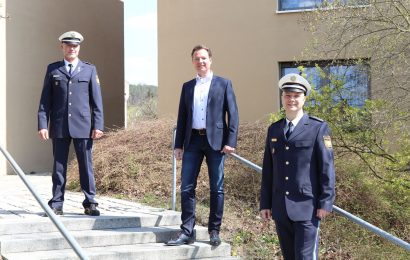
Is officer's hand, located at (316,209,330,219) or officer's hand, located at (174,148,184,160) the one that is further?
officer's hand, located at (174,148,184,160)

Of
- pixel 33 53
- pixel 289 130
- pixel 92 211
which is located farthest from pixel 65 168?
pixel 33 53

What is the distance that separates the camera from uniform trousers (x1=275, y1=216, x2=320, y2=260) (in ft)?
12.4

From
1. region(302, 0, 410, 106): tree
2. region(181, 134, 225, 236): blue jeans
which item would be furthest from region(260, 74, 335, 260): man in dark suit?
region(302, 0, 410, 106): tree

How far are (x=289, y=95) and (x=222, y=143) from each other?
55.4 inches

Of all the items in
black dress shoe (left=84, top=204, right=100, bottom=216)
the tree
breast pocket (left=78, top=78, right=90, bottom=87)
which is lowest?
black dress shoe (left=84, top=204, right=100, bottom=216)

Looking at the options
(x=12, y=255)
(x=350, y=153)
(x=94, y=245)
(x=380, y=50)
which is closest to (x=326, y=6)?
(x=380, y=50)

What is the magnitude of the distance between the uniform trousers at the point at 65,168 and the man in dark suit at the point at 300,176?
248 cm

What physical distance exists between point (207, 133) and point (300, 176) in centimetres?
148

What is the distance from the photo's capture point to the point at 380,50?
7.54 meters

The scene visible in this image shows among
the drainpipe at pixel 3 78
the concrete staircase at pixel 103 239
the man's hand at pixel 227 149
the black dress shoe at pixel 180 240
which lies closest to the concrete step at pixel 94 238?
the concrete staircase at pixel 103 239

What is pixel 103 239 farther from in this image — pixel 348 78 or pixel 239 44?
pixel 239 44

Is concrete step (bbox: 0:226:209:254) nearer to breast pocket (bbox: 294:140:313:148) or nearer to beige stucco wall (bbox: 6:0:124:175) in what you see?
breast pocket (bbox: 294:140:313:148)

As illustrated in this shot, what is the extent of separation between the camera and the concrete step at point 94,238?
492 cm

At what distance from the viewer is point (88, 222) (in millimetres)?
5570
